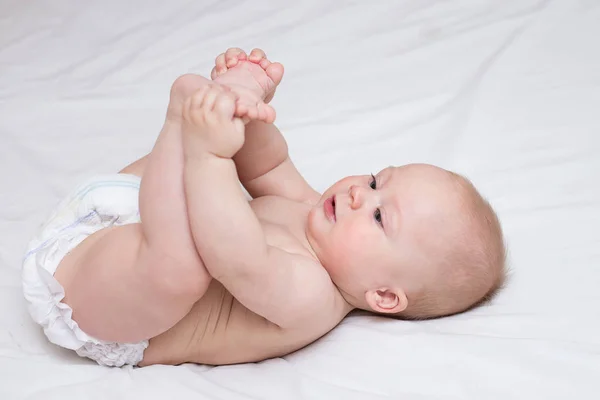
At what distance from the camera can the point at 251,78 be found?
1306 millimetres

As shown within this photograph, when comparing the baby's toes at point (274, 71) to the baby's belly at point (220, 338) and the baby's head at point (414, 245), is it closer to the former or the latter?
the baby's head at point (414, 245)

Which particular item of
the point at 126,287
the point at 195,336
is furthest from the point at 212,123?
the point at 195,336

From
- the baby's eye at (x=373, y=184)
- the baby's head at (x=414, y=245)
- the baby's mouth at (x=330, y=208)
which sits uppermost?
the baby's eye at (x=373, y=184)

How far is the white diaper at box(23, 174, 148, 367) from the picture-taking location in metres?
1.28

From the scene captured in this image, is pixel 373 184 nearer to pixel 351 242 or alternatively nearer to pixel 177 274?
pixel 351 242

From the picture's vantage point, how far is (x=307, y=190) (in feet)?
5.19

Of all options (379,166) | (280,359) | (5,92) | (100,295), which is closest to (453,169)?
(379,166)

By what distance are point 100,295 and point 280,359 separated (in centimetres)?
32

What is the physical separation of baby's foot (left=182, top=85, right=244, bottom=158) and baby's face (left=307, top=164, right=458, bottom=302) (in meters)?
0.29

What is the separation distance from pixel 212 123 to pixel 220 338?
0.40 m

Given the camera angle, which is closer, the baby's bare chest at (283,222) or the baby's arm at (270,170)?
the baby's bare chest at (283,222)

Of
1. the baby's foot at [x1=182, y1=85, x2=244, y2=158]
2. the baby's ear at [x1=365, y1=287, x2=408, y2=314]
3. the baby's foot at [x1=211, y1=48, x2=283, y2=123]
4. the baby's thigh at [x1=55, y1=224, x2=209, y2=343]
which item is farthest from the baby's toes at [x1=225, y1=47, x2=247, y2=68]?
the baby's ear at [x1=365, y1=287, x2=408, y2=314]

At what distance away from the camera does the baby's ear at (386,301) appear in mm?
1348

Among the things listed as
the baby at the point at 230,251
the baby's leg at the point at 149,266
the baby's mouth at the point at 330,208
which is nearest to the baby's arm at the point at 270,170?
the baby at the point at 230,251
